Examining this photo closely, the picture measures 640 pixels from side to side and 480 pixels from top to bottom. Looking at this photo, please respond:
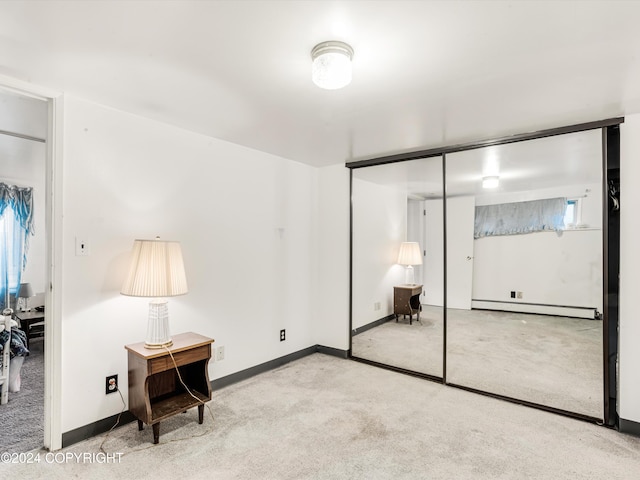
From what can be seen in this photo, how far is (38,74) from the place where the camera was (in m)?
1.92

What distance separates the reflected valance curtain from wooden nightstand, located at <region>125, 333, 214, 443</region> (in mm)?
2653

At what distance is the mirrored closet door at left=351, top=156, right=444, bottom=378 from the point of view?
3.37 metres

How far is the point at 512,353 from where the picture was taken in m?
3.19

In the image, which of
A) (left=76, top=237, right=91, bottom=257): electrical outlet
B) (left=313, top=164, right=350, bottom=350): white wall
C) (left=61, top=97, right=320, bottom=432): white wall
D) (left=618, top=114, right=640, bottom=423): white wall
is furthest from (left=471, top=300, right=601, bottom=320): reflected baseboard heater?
(left=76, top=237, right=91, bottom=257): electrical outlet

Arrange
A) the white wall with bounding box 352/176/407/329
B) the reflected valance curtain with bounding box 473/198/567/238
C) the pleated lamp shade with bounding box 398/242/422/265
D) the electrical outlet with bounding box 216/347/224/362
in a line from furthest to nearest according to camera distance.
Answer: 1. the white wall with bounding box 352/176/407/329
2. the pleated lamp shade with bounding box 398/242/422/265
3. the electrical outlet with bounding box 216/347/224/362
4. the reflected valance curtain with bounding box 473/198/567/238

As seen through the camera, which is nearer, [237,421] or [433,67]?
[433,67]

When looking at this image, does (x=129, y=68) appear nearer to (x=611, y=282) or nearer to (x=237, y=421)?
(x=237, y=421)

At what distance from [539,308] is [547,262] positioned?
0.42 metres

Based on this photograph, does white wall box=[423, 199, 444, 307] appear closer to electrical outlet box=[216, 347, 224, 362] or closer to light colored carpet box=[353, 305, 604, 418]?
light colored carpet box=[353, 305, 604, 418]

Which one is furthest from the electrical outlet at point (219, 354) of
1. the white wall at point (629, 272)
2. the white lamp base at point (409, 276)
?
the white wall at point (629, 272)

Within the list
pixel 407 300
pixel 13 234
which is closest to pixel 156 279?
pixel 407 300

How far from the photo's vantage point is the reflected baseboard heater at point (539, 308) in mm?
2665

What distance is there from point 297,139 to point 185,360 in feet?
6.62

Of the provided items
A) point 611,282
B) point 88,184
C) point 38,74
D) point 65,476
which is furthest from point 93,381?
point 611,282
